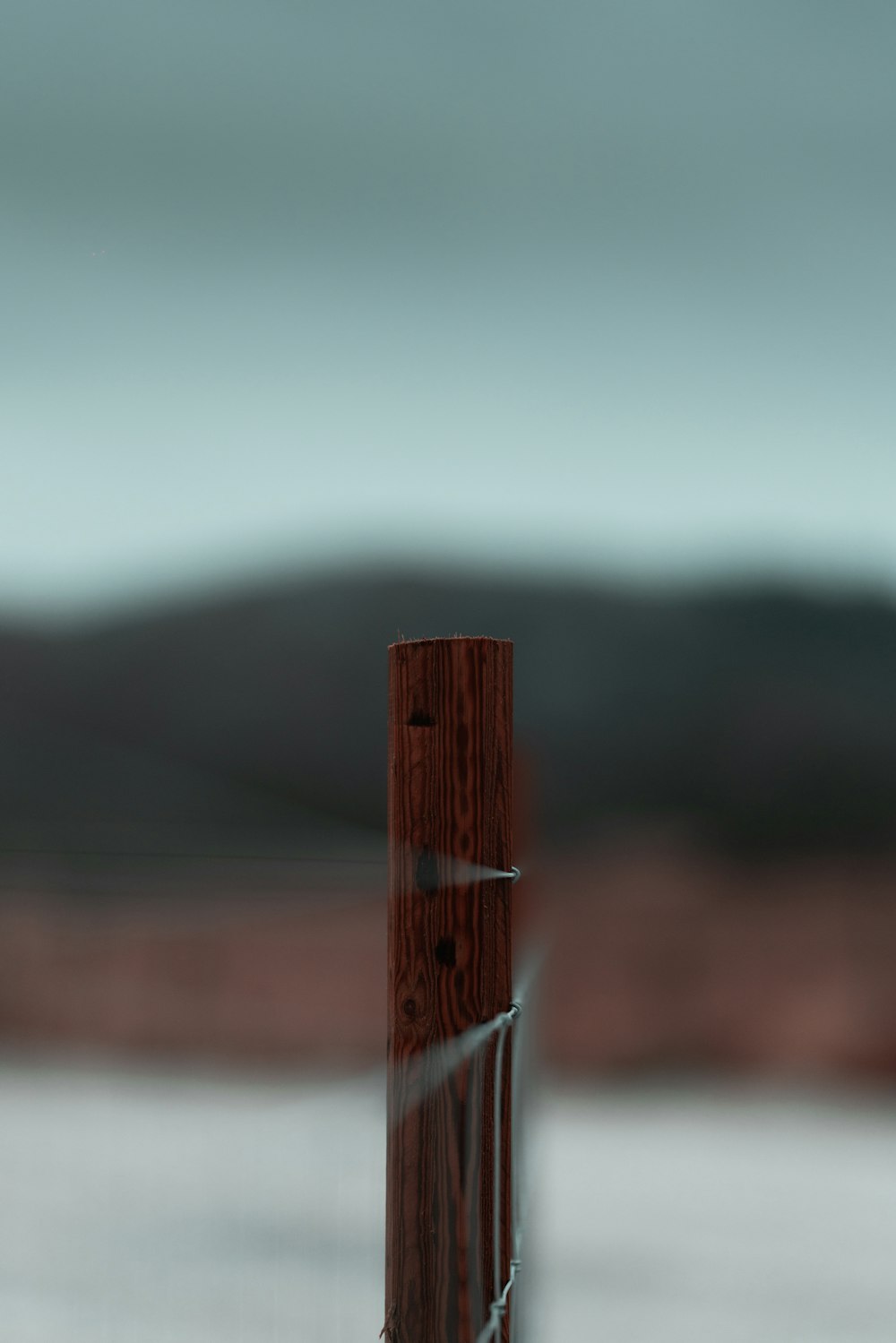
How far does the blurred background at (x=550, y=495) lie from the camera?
13.5ft

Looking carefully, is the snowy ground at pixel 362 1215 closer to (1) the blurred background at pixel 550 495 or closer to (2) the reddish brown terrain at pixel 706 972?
(1) the blurred background at pixel 550 495

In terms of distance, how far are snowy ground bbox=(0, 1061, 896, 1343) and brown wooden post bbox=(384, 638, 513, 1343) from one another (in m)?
0.06

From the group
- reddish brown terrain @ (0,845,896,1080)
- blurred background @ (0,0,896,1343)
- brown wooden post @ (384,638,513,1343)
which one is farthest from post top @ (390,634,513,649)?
→ reddish brown terrain @ (0,845,896,1080)

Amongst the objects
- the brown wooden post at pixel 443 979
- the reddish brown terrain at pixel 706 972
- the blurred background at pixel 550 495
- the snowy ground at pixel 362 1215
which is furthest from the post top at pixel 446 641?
the reddish brown terrain at pixel 706 972

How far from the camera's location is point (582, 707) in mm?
4258

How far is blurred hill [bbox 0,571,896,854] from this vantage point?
424 centimetres

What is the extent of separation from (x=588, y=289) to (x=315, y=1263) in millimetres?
3410

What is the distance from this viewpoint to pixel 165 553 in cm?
467

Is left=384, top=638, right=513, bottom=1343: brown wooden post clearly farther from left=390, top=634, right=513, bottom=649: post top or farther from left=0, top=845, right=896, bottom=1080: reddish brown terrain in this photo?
left=0, top=845, right=896, bottom=1080: reddish brown terrain

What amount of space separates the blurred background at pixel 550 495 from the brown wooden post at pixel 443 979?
313 cm

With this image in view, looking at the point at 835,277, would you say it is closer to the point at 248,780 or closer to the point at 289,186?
the point at 289,186

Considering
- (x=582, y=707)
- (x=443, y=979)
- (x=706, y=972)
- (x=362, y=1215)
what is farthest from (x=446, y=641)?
(x=706, y=972)

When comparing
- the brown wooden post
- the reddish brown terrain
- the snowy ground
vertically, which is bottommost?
the snowy ground

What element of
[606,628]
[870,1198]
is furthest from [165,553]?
[870,1198]
